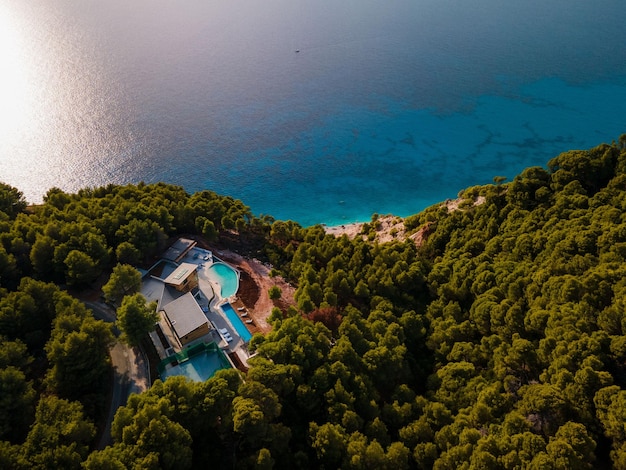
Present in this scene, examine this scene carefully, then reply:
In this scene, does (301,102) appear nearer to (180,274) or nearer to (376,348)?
(180,274)

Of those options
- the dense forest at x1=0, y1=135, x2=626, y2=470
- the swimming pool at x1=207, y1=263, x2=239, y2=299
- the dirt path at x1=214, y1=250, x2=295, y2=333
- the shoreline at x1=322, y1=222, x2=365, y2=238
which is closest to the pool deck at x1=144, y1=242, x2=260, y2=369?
the swimming pool at x1=207, y1=263, x2=239, y2=299

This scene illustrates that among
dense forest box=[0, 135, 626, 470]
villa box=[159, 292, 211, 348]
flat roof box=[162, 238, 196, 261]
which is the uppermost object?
flat roof box=[162, 238, 196, 261]

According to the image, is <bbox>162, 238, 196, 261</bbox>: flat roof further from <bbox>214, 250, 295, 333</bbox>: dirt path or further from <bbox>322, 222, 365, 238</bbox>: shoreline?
<bbox>322, 222, 365, 238</bbox>: shoreline

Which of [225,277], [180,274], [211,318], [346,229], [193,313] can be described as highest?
[346,229]

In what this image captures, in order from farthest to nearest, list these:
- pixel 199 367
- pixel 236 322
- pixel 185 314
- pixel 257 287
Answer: pixel 257 287
pixel 236 322
pixel 185 314
pixel 199 367

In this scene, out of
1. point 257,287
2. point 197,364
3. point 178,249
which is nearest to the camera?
point 197,364

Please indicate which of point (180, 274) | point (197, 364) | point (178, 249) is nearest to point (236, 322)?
point (197, 364)

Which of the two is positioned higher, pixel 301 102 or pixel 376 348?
pixel 301 102
